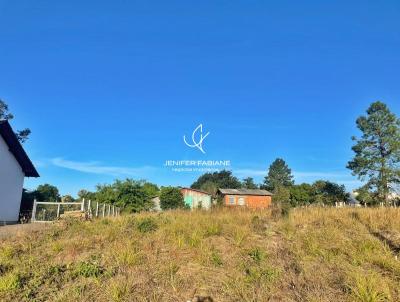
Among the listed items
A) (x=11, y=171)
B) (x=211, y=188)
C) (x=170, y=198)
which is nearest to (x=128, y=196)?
(x=170, y=198)

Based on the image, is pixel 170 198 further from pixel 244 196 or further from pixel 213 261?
pixel 213 261

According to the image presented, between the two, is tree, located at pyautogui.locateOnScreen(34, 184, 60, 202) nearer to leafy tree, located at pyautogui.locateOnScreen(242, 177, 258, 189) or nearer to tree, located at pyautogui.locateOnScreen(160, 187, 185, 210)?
tree, located at pyautogui.locateOnScreen(160, 187, 185, 210)

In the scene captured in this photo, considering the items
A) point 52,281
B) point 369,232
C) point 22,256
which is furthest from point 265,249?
point 22,256

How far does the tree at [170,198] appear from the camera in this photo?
148 feet

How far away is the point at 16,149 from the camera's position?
2244 centimetres

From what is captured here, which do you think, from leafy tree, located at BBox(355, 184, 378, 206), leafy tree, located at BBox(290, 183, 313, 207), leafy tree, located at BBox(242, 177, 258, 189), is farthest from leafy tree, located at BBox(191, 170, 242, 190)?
leafy tree, located at BBox(355, 184, 378, 206)

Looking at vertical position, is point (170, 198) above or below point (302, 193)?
below

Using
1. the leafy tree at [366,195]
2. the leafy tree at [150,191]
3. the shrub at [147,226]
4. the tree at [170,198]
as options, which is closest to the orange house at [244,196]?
the leafy tree at [150,191]

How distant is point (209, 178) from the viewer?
115312 millimetres

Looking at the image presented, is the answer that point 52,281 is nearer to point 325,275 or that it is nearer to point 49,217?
point 325,275

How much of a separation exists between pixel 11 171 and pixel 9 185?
3.02ft

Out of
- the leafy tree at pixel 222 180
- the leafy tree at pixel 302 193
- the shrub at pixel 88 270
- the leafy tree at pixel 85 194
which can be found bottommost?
the shrub at pixel 88 270

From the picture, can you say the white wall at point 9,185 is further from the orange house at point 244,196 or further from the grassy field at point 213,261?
the orange house at point 244,196

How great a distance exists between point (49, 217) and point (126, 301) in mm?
18482
